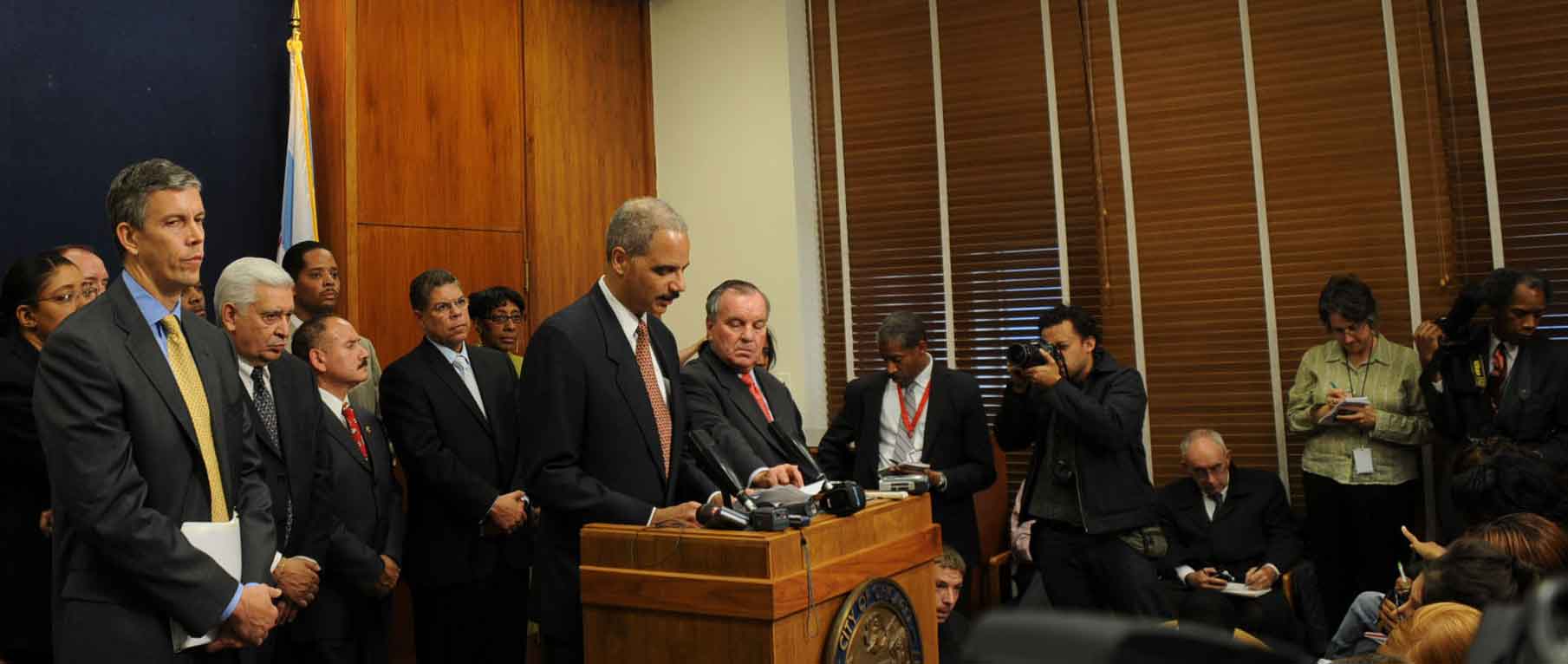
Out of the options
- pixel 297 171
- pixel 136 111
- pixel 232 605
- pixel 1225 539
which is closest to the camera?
pixel 232 605

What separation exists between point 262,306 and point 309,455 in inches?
16.1

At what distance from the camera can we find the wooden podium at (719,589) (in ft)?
6.68

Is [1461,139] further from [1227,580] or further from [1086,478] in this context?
[1086,478]

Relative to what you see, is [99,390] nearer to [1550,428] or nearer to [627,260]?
[627,260]

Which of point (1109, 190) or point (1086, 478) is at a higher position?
point (1109, 190)

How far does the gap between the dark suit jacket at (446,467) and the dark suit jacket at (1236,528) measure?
2595mm

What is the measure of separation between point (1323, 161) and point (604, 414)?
12.7 feet

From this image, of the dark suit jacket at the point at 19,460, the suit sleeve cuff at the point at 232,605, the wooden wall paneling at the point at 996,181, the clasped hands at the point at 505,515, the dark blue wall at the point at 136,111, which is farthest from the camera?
the wooden wall paneling at the point at 996,181

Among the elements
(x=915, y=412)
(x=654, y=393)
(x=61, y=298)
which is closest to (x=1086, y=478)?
(x=915, y=412)

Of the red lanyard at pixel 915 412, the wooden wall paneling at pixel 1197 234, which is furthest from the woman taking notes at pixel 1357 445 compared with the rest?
the red lanyard at pixel 915 412

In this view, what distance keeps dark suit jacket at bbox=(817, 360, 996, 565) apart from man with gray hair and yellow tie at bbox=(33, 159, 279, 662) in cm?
263

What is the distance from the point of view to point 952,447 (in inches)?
175

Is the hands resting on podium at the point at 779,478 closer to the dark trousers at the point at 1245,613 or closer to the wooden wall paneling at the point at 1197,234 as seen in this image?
the dark trousers at the point at 1245,613

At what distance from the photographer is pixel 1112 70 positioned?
5496 mm
